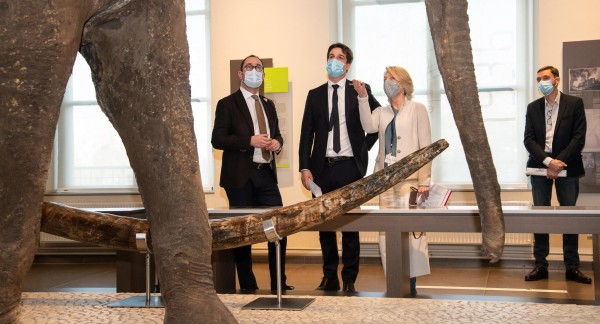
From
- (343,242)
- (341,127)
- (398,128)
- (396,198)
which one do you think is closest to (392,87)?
(398,128)

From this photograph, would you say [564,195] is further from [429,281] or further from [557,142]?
[429,281]

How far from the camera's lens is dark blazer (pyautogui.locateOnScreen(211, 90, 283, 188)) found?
5.41 metres

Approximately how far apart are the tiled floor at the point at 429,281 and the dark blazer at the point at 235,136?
3.75 feet

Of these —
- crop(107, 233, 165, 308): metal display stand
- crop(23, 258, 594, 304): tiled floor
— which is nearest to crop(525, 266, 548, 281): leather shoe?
crop(23, 258, 594, 304): tiled floor

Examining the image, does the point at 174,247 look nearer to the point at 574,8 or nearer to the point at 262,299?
the point at 262,299

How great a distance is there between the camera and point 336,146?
17.6 ft

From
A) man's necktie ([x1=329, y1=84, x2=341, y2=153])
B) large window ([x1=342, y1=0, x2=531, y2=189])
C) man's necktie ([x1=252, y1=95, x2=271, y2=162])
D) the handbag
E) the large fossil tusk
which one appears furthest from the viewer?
large window ([x1=342, y1=0, x2=531, y2=189])

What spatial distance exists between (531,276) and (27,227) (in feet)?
19.5

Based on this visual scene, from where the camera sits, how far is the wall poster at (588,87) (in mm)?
7305

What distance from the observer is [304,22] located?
800cm

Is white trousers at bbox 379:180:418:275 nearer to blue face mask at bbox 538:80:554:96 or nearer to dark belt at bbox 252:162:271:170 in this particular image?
dark belt at bbox 252:162:271:170

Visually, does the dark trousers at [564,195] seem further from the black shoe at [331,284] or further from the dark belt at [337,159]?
the black shoe at [331,284]

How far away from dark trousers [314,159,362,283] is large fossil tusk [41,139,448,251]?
3113 mm

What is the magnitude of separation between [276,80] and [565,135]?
2921 millimetres
